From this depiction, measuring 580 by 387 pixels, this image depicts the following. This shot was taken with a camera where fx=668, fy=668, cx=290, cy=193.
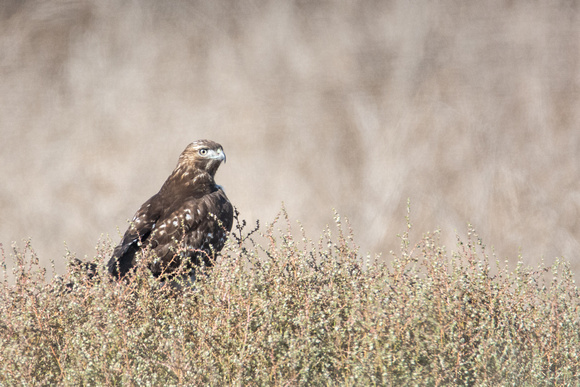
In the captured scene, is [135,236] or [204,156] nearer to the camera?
[135,236]

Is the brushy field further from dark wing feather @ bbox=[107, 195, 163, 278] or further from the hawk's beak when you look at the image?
the hawk's beak

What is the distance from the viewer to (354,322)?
6.32 ft

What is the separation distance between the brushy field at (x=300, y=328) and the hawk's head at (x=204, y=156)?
1350mm

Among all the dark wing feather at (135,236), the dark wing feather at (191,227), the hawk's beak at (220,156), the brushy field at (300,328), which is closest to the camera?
the brushy field at (300,328)

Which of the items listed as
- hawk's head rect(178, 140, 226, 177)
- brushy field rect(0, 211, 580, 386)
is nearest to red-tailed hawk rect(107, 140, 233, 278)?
hawk's head rect(178, 140, 226, 177)

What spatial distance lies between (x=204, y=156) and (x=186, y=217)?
388 millimetres

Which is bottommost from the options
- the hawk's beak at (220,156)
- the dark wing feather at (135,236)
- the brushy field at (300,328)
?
the brushy field at (300,328)

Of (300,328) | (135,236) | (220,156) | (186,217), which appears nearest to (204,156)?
(220,156)

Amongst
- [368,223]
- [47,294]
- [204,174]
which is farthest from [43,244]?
[47,294]

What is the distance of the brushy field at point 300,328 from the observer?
6.16ft

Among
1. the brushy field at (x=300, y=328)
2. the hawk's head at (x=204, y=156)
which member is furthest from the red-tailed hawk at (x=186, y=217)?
the brushy field at (x=300, y=328)

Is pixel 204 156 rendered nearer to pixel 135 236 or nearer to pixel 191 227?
pixel 191 227

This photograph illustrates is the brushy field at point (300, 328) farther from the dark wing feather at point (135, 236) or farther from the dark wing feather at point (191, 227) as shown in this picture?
the dark wing feather at point (191, 227)

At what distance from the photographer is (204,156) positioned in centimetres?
A: 359
